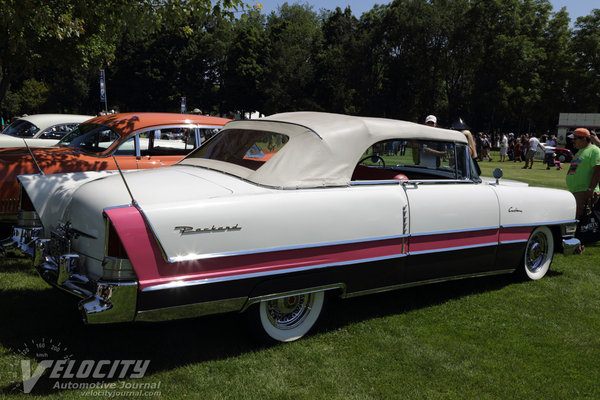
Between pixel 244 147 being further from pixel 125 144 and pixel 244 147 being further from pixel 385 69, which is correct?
pixel 385 69

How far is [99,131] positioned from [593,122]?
114ft

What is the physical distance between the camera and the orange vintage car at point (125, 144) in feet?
21.1

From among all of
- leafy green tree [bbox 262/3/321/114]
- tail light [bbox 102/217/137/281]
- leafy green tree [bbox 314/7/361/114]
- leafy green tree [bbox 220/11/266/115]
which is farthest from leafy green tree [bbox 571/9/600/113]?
tail light [bbox 102/217/137/281]

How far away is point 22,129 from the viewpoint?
1184 cm

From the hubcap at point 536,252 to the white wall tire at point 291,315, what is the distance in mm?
2774

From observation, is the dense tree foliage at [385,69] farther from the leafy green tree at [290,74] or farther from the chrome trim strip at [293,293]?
the chrome trim strip at [293,293]

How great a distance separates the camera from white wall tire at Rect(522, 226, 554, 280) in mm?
5320

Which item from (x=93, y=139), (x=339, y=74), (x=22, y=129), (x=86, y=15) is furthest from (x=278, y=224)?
(x=339, y=74)

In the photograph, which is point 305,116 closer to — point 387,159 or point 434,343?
point 387,159

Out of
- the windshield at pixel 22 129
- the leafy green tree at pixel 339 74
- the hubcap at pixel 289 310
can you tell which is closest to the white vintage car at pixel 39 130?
the windshield at pixel 22 129

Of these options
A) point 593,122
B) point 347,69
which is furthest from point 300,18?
point 593,122

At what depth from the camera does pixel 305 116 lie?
436 cm

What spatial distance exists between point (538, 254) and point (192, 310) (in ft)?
13.3

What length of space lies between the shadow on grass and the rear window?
1231 millimetres
